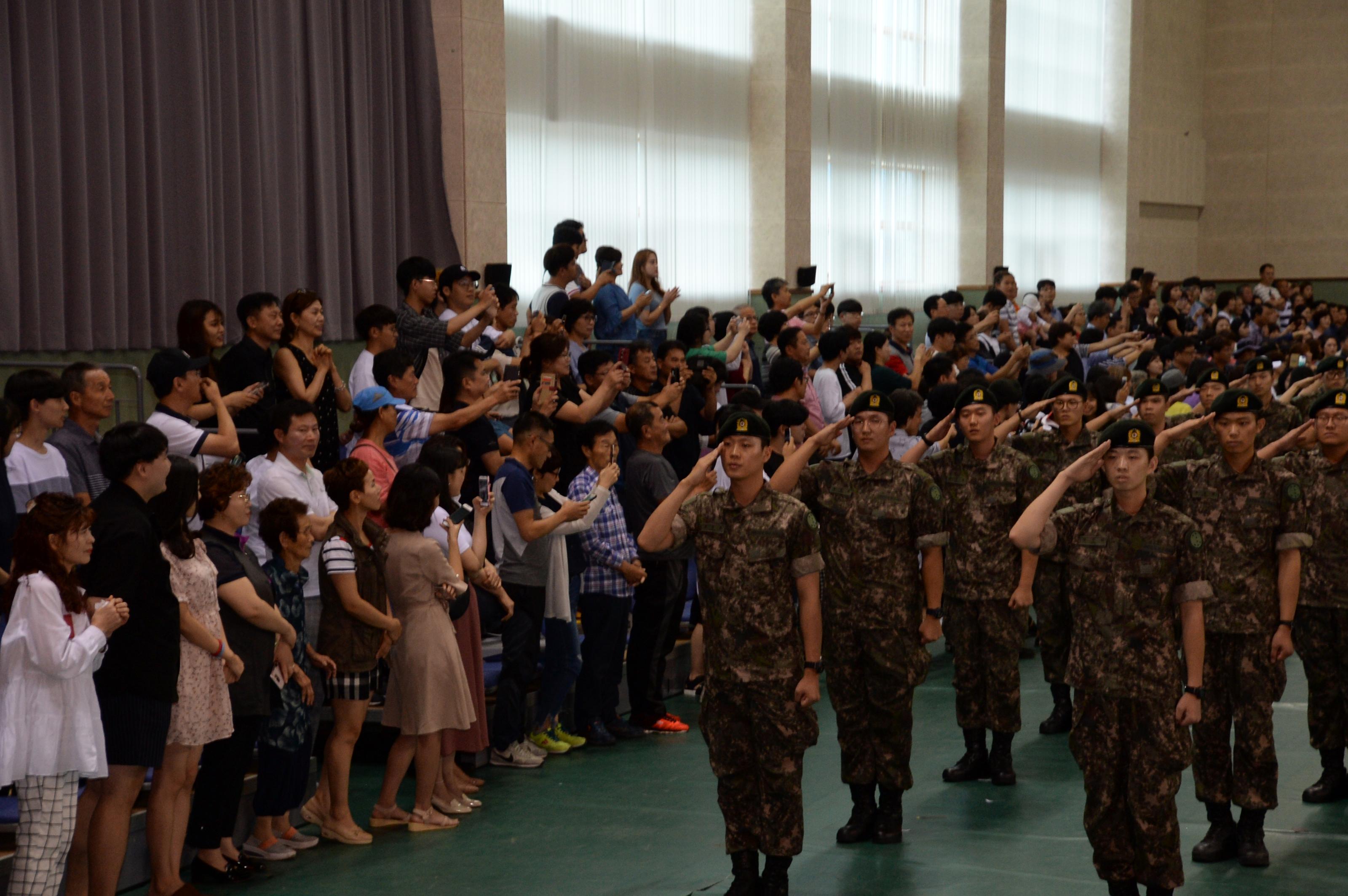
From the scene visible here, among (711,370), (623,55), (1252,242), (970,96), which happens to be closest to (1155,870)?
(711,370)

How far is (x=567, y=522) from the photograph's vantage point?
291 inches

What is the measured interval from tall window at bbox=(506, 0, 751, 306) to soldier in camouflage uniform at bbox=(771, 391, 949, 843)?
23.5 ft

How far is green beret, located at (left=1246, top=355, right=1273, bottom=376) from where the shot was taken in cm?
1043

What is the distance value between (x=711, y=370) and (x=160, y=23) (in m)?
4.08

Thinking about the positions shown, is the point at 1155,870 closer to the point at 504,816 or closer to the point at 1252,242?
the point at 504,816

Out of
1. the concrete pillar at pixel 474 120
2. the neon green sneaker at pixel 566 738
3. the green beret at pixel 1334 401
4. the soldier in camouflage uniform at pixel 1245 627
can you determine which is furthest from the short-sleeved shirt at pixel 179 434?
the concrete pillar at pixel 474 120

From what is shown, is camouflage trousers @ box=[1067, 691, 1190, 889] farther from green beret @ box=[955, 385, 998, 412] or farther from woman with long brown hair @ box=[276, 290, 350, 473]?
woman with long brown hair @ box=[276, 290, 350, 473]

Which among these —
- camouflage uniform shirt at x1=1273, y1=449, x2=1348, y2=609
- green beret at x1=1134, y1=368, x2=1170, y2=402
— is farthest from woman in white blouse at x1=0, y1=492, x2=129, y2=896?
green beret at x1=1134, y1=368, x2=1170, y2=402

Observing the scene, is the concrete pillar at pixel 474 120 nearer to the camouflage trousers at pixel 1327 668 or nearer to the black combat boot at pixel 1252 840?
the camouflage trousers at pixel 1327 668

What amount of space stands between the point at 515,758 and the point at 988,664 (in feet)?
7.80

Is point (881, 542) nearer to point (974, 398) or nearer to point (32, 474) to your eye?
point (974, 398)

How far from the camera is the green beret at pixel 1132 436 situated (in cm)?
531

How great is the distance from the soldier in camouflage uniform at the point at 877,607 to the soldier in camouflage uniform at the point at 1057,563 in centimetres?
165

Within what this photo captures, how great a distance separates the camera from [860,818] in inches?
251
